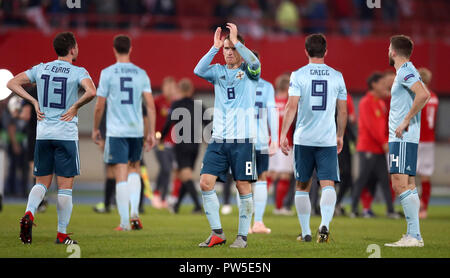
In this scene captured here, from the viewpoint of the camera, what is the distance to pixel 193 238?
9.11 meters

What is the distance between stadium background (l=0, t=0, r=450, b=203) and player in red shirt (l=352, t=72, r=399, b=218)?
915cm

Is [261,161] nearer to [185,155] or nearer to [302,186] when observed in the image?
[302,186]

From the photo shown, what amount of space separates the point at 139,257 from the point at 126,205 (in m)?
2.90

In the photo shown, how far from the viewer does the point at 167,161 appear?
49.3 feet

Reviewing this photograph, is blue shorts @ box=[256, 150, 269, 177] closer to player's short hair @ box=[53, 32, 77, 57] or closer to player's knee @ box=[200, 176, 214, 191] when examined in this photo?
player's knee @ box=[200, 176, 214, 191]

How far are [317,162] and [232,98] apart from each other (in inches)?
52.6

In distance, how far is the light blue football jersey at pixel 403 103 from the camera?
8.30 m

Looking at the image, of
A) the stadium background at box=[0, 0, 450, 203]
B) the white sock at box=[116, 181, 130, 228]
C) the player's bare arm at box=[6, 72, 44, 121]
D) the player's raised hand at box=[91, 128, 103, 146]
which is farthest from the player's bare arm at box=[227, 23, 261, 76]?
the stadium background at box=[0, 0, 450, 203]

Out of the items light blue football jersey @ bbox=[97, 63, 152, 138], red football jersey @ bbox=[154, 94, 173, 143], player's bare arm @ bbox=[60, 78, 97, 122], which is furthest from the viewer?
red football jersey @ bbox=[154, 94, 173, 143]

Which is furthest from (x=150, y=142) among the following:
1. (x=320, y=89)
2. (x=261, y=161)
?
(x=320, y=89)

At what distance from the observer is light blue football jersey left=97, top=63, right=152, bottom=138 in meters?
9.88

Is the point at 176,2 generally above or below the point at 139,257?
above
